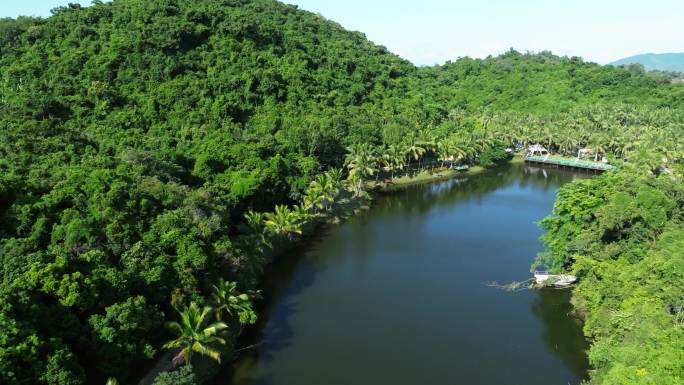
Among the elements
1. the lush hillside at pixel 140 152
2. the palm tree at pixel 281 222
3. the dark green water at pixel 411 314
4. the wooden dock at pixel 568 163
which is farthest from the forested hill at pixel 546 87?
the palm tree at pixel 281 222

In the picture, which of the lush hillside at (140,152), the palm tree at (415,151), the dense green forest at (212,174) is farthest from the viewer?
the palm tree at (415,151)

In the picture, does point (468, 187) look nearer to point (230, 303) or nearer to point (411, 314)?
point (411, 314)

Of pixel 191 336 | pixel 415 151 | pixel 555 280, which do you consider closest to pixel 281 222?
pixel 191 336

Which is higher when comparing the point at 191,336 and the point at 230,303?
the point at 230,303

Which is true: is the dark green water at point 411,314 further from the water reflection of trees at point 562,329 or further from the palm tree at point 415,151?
the palm tree at point 415,151

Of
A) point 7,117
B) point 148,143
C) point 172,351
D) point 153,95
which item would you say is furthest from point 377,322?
point 153,95

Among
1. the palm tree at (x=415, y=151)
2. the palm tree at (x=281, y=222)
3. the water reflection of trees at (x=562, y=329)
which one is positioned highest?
the palm tree at (x=415, y=151)

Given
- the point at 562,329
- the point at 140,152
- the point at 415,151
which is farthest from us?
the point at 415,151
